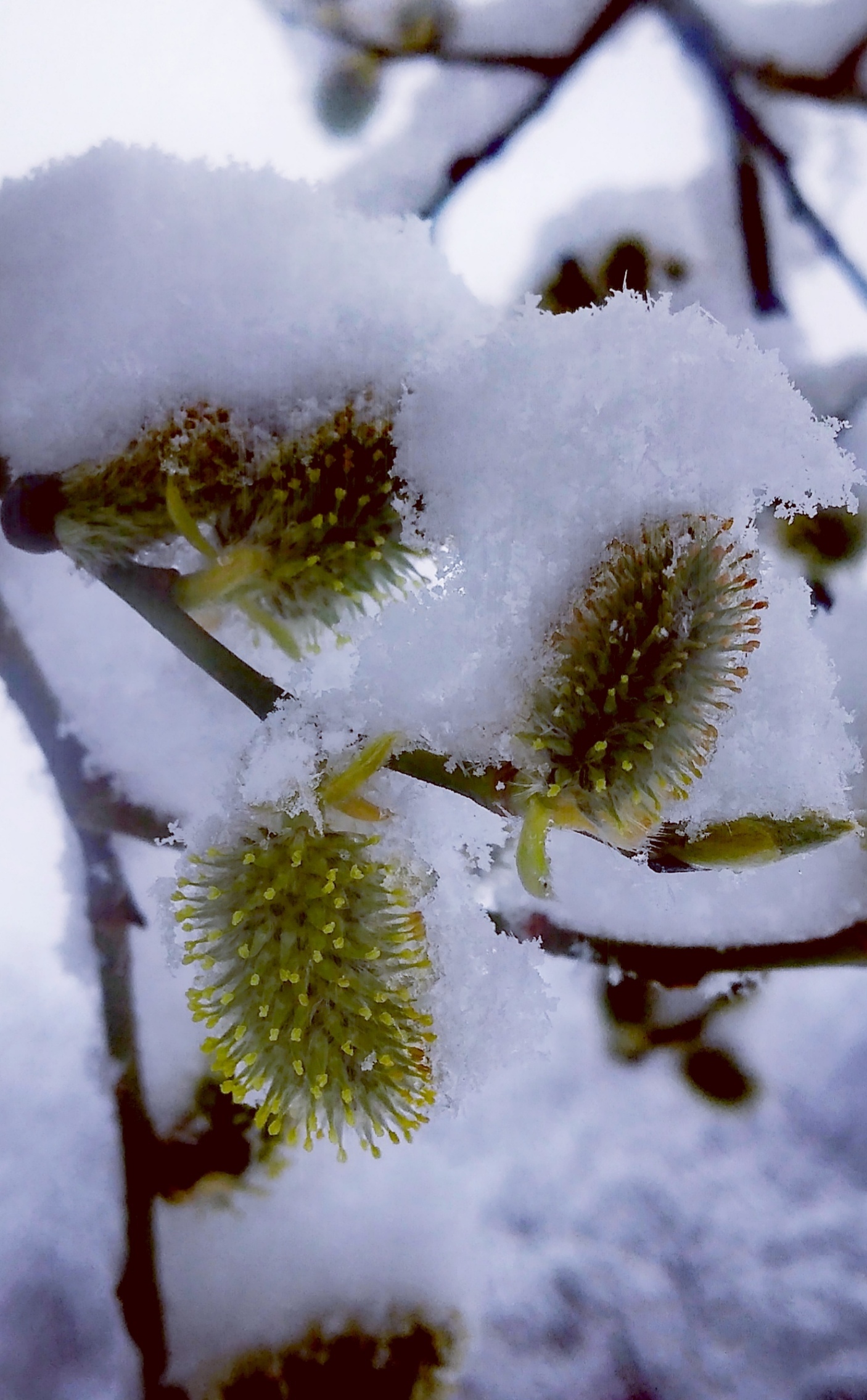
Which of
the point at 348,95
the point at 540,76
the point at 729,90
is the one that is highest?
the point at 729,90

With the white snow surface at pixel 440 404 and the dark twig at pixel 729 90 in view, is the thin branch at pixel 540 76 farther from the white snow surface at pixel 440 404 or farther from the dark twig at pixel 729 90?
the white snow surface at pixel 440 404

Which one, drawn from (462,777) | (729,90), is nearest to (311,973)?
(462,777)

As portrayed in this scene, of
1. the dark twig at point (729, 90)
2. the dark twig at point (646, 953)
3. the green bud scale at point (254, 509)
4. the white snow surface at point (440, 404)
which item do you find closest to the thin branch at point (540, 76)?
the dark twig at point (729, 90)

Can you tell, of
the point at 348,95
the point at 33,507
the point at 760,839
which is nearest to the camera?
the point at 760,839

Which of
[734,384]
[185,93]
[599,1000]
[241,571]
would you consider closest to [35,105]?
[185,93]

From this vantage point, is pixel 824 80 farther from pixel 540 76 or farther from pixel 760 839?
pixel 760 839

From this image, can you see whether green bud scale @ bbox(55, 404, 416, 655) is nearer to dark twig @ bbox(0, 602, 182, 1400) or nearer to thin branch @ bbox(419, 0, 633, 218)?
dark twig @ bbox(0, 602, 182, 1400)

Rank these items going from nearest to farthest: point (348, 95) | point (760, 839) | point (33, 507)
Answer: point (760, 839) < point (33, 507) < point (348, 95)
